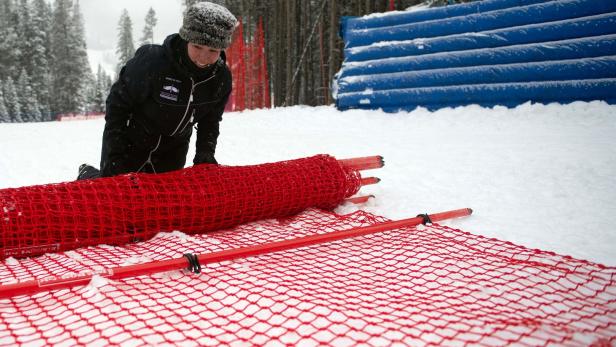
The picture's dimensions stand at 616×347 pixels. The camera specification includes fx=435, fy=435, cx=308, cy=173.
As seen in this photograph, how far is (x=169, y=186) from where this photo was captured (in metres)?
2.75

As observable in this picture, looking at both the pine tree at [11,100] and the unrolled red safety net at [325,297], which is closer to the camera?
the unrolled red safety net at [325,297]

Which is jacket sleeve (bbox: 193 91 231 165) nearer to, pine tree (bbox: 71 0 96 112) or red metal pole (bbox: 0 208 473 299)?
red metal pole (bbox: 0 208 473 299)

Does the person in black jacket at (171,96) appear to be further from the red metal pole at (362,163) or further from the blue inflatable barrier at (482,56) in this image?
the blue inflatable barrier at (482,56)

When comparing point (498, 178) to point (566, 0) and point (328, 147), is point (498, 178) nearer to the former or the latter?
point (328, 147)

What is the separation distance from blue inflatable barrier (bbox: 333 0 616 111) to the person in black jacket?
5268 mm

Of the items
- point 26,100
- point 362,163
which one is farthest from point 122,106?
point 26,100

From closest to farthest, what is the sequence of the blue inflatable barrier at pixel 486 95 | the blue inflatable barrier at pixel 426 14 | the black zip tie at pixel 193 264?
the black zip tie at pixel 193 264
the blue inflatable barrier at pixel 486 95
the blue inflatable barrier at pixel 426 14

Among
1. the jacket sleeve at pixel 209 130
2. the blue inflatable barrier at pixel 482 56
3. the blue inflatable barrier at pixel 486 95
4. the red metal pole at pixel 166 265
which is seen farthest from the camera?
the blue inflatable barrier at pixel 482 56

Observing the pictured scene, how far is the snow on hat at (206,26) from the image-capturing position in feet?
9.07

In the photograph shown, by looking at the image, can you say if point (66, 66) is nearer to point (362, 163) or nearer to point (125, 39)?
point (125, 39)

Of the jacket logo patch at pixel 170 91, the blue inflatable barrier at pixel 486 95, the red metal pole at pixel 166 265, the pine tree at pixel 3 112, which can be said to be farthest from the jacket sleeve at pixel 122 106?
the pine tree at pixel 3 112

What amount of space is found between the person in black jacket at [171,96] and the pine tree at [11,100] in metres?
35.8

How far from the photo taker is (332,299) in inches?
72.7

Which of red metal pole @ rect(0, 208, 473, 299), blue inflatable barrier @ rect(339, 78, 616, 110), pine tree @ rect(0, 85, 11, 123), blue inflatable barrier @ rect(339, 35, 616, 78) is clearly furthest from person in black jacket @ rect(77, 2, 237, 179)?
pine tree @ rect(0, 85, 11, 123)
